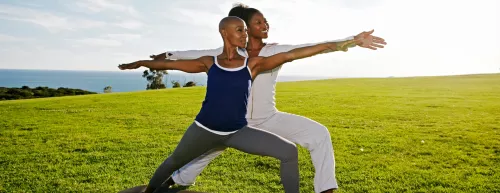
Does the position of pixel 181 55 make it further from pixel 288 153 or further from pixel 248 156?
pixel 248 156

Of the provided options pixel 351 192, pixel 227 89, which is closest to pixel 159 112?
pixel 351 192

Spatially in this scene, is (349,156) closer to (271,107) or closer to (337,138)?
(337,138)

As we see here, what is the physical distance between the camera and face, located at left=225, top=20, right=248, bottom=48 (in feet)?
13.7

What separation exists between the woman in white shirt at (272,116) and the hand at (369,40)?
614 millimetres

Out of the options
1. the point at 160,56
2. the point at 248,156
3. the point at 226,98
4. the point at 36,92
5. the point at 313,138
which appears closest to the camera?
the point at 226,98

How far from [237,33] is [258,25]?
2.71 feet

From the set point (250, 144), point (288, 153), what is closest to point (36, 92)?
point (250, 144)

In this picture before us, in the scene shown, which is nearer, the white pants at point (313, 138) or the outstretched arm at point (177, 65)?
the outstretched arm at point (177, 65)

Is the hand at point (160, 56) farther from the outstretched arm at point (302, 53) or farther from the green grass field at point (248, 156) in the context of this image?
the green grass field at point (248, 156)

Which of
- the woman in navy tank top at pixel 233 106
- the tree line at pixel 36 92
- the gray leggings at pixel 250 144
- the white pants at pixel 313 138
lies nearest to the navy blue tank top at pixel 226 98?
the woman in navy tank top at pixel 233 106

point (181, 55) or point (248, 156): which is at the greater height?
point (181, 55)

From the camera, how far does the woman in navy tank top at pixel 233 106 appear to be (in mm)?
4164

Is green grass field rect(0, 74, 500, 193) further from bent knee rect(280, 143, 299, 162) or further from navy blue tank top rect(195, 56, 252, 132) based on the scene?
navy blue tank top rect(195, 56, 252, 132)

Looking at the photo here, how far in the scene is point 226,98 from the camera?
4.14 meters
